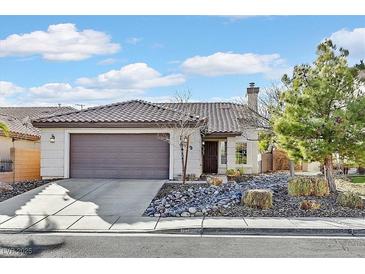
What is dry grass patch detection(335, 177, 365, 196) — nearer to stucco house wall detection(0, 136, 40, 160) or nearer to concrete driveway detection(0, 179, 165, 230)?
concrete driveway detection(0, 179, 165, 230)

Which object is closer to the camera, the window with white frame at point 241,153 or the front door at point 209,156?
the front door at point 209,156

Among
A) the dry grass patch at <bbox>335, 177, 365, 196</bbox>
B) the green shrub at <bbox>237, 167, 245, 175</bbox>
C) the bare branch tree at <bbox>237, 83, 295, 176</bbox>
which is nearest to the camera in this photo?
the dry grass patch at <bbox>335, 177, 365, 196</bbox>

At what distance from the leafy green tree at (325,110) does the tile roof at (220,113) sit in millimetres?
8060

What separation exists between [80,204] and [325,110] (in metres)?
7.75

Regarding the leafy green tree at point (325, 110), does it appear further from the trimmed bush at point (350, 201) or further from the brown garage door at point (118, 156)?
the brown garage door at point (118, 156)

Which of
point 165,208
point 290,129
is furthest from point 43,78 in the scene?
point 290,129

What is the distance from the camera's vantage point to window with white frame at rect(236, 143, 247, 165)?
76.6 ft

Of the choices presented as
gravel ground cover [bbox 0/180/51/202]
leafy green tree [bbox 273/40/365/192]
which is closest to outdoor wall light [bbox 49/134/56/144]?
gravel ground cover [bbox 0/180/51/202]

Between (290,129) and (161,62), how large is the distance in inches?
211

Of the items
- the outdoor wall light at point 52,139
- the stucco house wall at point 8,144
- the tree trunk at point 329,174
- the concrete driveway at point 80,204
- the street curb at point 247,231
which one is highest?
the outdoor wall light at point 52,139

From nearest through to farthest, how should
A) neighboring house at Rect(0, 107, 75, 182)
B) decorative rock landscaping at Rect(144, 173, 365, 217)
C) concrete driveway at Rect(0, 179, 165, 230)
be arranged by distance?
concrete driveway at Rect(0, 179, 165, 230) < decorative rock landscaping at Rect(144, 173, 365, 217) < neighboring house at Rect(0, 107, 75, 182)

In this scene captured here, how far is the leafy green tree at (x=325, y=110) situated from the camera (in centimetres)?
1205

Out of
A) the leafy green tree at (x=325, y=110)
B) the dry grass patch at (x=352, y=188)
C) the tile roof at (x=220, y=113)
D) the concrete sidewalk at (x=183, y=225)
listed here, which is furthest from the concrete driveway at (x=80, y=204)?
the tile roof at (x=220, y=113)

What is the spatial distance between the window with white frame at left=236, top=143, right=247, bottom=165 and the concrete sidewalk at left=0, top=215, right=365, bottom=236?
13509 mm
